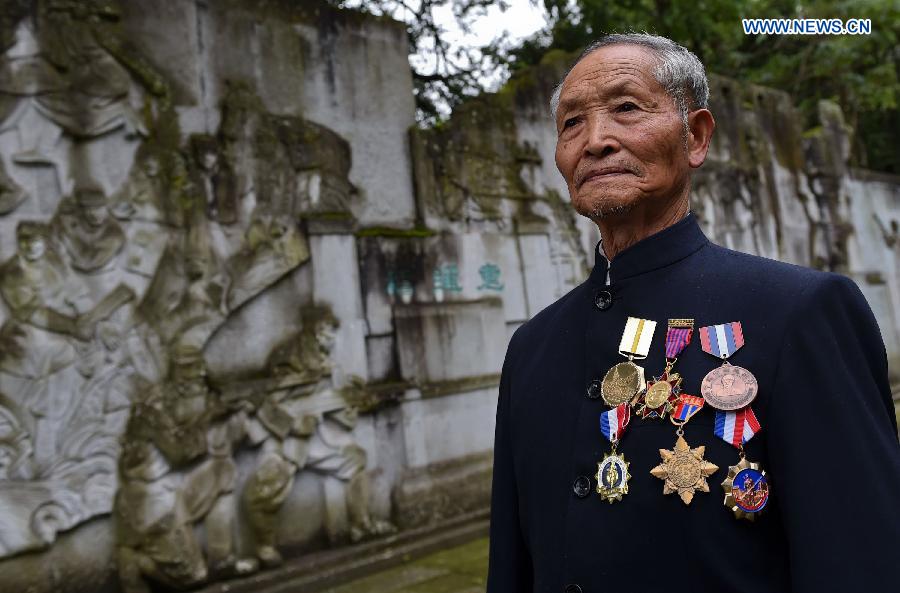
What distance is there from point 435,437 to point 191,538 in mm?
1997

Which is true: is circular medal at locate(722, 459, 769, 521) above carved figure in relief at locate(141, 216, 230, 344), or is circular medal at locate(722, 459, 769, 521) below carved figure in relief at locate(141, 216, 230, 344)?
below

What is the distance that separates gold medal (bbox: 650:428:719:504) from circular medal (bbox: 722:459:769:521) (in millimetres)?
31

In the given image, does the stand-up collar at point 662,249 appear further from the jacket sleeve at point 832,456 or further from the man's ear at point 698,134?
the jacket sleeve at point 832,456

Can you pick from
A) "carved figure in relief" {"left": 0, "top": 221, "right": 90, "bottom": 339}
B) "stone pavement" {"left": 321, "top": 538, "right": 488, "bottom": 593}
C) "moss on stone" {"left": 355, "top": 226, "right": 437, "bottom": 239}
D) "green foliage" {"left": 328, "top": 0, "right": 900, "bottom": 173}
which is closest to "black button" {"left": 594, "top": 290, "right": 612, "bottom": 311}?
"stone pavement" {"left": 321, "top": 538, "right": 488, "bottom": 593}

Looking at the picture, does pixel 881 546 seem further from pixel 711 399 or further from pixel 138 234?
pixel 138 234

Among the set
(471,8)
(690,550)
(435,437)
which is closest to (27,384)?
(435,437)

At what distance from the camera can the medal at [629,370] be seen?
1.24 m

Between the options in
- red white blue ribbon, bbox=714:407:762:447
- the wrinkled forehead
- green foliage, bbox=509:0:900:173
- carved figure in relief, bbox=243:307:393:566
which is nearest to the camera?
red white blue ribbon, bbox=714:407:762:447

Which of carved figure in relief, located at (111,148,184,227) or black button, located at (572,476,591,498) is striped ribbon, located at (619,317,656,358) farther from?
carved figure in relief, located at (111,148,184,227)

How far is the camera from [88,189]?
438cm

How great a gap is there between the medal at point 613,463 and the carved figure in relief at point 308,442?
12.5ft

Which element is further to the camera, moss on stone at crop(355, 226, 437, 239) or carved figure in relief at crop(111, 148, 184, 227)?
moss on stone at crop(355, 226, 437, 239)

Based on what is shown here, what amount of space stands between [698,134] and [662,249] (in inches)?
8.9

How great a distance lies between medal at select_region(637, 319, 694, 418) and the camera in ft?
3.93
